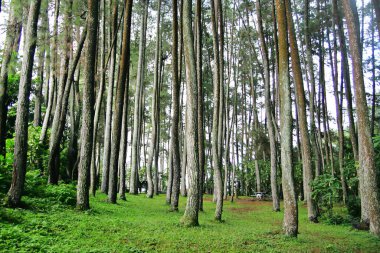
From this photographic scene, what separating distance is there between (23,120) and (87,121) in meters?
2.20

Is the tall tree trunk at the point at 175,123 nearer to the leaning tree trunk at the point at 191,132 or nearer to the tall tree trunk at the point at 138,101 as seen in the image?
the leaning tree trunk at the point at 191,132

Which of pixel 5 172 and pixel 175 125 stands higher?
pixel 175 125

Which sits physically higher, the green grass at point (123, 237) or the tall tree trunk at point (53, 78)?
the tall tree trunk at point (53, 78)

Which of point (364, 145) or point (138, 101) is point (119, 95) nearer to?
point (138, 101)

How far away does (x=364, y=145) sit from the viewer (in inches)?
358

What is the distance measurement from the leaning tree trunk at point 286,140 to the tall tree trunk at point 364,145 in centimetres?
243

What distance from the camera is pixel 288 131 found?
8.37 m

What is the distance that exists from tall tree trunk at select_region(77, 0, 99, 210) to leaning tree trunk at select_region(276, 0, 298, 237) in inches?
214

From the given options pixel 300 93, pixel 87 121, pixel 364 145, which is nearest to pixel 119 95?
pixel 87 121

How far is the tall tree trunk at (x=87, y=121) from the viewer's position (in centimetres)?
889

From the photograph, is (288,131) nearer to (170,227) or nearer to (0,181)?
(170,227)

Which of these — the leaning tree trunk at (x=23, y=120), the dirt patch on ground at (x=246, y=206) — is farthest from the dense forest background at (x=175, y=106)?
the dirt patch on ground at (x=246, y=206)

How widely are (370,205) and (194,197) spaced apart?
492cm

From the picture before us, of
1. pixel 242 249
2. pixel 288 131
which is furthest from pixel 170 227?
pixel 288 131
